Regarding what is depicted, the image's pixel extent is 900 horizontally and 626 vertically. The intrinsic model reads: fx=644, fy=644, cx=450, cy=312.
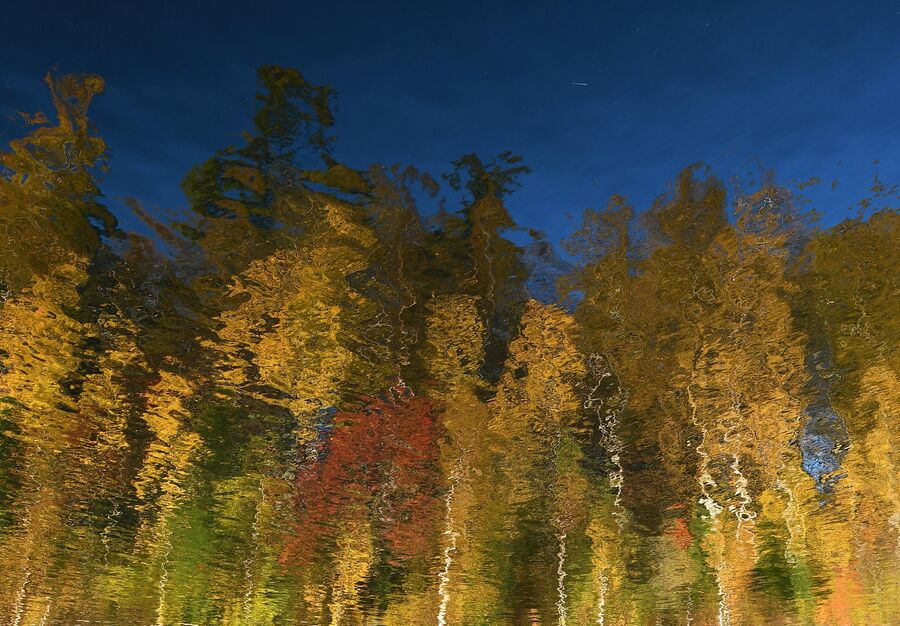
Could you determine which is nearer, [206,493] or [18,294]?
[18,294]

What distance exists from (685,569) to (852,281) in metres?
11.0

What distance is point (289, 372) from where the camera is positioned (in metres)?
8.30

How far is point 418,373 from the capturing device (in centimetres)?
838

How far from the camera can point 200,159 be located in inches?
217

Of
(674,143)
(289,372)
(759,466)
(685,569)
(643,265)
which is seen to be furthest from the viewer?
(685,569)

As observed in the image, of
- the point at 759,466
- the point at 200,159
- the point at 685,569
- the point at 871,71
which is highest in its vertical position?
the point at 871,71

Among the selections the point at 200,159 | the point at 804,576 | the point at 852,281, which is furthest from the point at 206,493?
the point at 804,576

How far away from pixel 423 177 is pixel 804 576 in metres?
17.1

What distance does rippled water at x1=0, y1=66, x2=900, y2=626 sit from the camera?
19.8 feet

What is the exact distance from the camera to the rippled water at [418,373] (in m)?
6.05

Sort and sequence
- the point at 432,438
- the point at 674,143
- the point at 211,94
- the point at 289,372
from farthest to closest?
the point at 432,438, the point at 289,372, the point at 674,143, the point at 211,94

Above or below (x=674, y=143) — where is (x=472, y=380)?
below

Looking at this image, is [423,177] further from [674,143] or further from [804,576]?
[804,576]

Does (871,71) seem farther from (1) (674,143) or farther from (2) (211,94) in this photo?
(2) (211,94)
